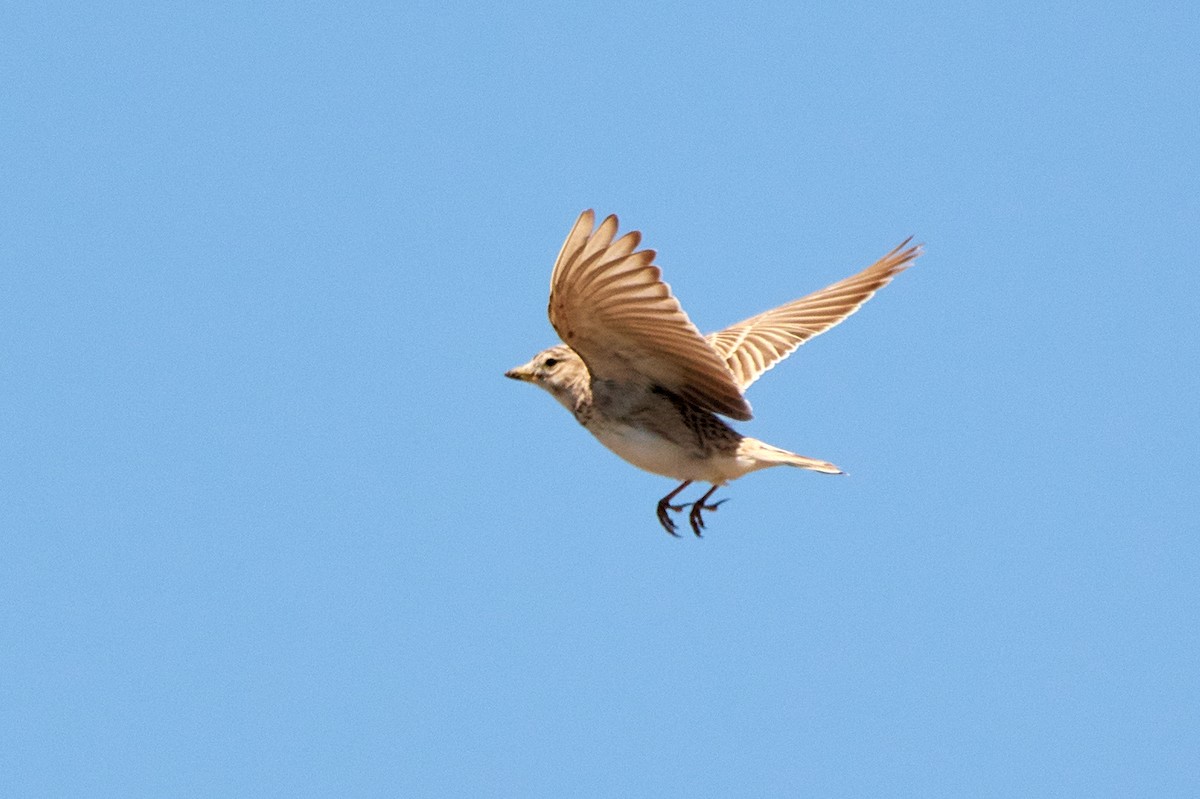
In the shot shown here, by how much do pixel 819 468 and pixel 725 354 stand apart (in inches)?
84.0

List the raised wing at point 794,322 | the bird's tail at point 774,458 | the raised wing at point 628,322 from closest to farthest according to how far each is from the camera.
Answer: the raised wing at point 628,322 < the bird's tail at point 774,458 < the raised wing at point 794,322

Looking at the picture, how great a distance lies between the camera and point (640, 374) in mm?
10008

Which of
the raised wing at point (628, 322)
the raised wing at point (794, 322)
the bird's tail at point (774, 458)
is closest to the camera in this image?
the raised wing at point (628, 322)

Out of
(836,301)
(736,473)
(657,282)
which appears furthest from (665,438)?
(836,301)

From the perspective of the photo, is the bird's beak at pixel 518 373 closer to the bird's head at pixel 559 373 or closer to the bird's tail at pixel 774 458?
the bird's head at pixel 559 373

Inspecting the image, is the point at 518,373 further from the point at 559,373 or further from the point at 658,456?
the point at 658,456

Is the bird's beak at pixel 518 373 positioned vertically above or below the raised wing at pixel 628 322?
above

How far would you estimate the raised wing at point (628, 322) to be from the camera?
8914 mm

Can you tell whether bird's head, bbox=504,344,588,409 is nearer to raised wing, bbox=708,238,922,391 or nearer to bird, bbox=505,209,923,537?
bird, bbox=505,209,923,537

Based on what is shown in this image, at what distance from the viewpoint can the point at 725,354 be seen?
11773 mm

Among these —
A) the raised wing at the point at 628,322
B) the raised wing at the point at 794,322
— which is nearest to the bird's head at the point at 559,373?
the raised wing at the point at 628,322

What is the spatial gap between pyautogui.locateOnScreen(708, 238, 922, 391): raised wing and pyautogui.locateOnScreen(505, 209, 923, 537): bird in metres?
0.43

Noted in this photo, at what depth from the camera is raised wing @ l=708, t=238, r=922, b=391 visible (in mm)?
11641

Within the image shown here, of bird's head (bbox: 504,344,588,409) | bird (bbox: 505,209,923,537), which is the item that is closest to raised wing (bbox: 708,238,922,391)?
bird (bbox: 505,209,923,537)
